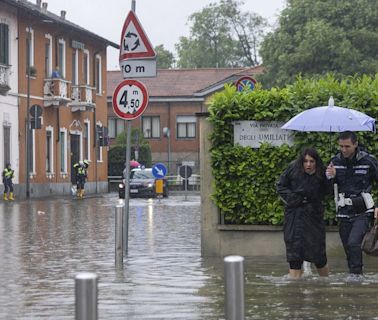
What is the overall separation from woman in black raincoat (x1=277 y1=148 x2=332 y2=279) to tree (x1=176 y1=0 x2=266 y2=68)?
9956 cm

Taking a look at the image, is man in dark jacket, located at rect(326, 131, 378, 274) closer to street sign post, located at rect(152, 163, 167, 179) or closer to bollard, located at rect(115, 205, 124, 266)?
bollard, located at rect(115, 205, 124, 266)

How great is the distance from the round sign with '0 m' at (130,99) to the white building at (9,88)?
32.8 meters

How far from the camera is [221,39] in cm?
11588

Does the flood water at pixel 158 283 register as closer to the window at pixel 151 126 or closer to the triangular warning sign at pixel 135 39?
the triangular warning sign at pixel 135 39

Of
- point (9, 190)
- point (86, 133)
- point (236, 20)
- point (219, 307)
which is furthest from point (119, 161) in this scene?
point (219, 307)

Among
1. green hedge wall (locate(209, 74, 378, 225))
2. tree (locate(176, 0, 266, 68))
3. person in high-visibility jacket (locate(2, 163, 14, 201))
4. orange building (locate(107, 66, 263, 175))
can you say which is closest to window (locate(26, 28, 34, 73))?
person in high-visibility jacket (locate(2, 163, 14, 201))

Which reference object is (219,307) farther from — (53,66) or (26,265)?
(53,66)

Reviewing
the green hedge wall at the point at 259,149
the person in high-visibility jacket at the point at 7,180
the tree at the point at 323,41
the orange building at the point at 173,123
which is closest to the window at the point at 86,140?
the tree at the point at 323,41

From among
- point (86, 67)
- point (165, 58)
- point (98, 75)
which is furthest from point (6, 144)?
point (165, 58)

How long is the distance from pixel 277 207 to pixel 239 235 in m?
0.67

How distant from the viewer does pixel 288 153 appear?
15719 mm

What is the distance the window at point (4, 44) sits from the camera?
49594mm

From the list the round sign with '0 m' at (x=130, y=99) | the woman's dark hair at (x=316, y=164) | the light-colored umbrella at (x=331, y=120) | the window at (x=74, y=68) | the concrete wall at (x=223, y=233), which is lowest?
the concrete wall at (x=223, y=233)

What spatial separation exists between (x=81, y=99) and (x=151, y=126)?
29.6 metres
